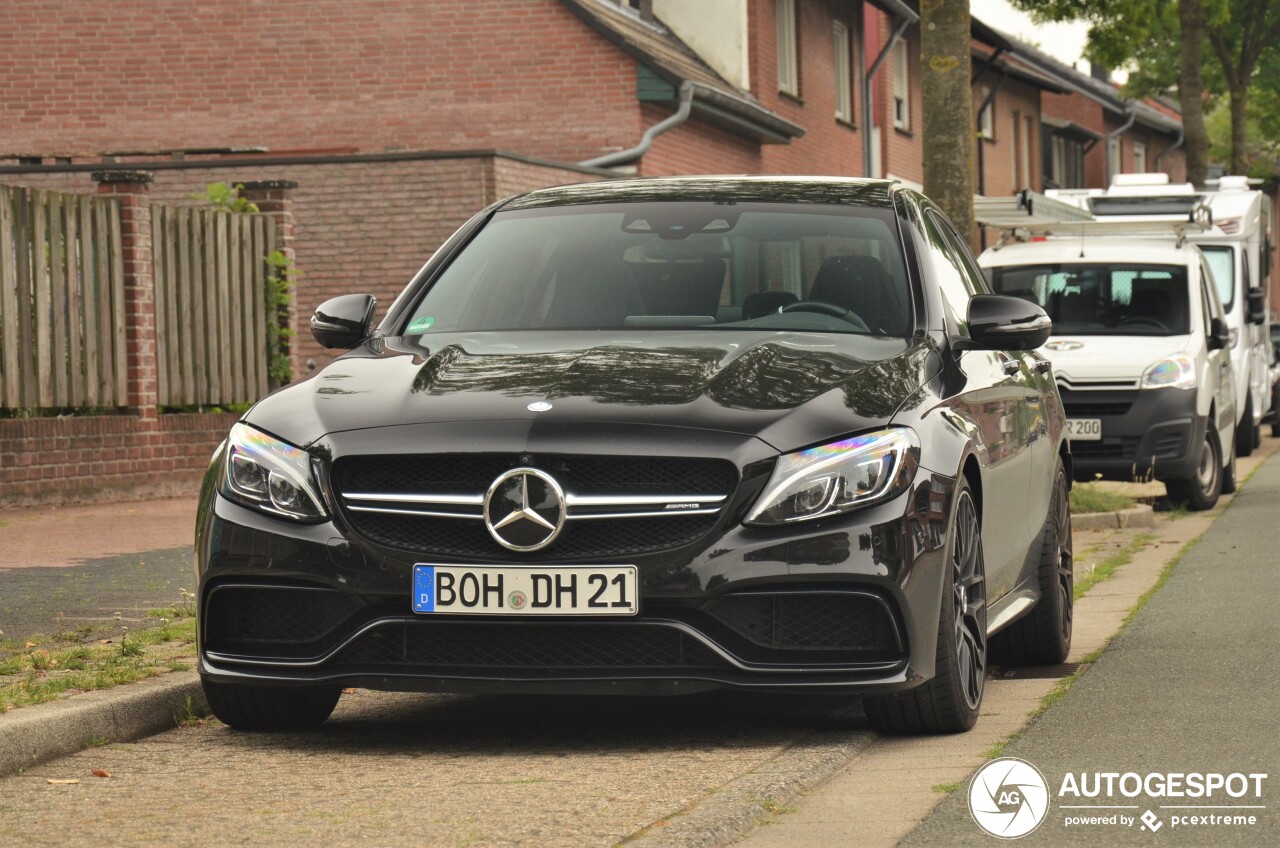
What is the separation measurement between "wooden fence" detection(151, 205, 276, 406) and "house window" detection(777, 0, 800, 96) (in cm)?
1403

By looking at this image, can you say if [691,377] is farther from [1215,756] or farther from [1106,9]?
[1106,9]

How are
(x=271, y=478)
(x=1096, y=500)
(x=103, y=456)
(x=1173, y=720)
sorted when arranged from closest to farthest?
(x=271, y=478), (x=1173, y=720), (x=1096, y=500), (x=103, y=456)

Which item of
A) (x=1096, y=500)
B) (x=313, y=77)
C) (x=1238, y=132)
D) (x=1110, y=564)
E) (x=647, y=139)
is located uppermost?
(x=1238, y=132)

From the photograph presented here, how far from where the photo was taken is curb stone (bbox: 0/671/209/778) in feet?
19.4

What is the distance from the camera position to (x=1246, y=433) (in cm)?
2294

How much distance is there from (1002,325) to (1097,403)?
9.44 m

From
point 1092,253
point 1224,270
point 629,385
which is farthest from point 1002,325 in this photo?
point 1224,270

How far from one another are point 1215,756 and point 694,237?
245cm

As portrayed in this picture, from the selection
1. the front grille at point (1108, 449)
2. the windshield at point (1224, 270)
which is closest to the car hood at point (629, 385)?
the front grille at point (1108, 449)

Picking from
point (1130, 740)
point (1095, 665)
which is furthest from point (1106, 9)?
point (1130, 740)

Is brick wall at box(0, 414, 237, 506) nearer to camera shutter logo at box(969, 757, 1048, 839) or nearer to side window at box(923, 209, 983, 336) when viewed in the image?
side window at box(923, 209, 983, 336)

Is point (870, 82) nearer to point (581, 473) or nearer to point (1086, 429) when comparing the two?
point (1086, 429)

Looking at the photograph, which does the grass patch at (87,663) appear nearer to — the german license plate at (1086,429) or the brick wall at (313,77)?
the german license plate at (1086,429)

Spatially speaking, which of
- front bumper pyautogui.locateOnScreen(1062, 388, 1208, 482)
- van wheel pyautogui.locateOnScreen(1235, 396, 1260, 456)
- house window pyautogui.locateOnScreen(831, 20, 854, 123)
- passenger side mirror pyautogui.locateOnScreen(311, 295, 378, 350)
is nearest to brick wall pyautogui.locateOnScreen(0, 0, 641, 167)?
van wheel pyautogui.locateOnScreen(1235, 396, 1260, 456)
